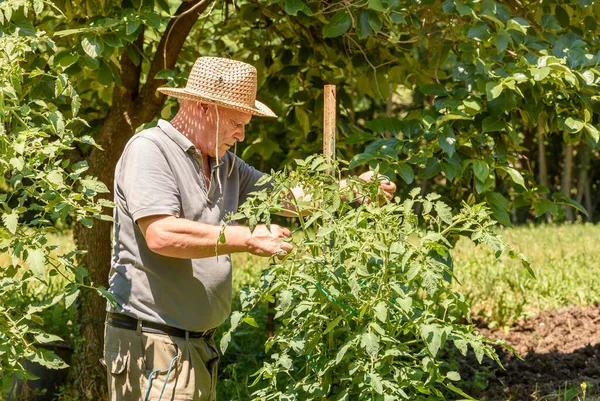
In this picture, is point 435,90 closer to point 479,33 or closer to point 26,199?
point 479,33

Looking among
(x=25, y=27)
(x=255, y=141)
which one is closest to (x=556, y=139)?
(x=255, y=141)

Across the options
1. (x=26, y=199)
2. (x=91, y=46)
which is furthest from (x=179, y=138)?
(x=91, y=46)

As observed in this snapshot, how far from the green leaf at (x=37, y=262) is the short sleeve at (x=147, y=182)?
0.31 metres

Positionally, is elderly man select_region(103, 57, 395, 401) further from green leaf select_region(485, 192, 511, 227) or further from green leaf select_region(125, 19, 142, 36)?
green leaf select_region(485, 192, 511, 227)

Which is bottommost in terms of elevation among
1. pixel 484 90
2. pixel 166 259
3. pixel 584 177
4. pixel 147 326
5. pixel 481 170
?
pixel 584 177

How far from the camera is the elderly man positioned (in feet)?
9.35

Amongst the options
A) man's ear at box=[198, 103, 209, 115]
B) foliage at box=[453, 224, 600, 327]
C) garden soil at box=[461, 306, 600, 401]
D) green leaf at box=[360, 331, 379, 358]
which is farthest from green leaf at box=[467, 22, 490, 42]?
foliage at box=[453, 224, 600, 327]

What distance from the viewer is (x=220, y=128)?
297 centimetres

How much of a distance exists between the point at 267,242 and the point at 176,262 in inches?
16.6

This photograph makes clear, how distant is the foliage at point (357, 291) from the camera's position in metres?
2.50

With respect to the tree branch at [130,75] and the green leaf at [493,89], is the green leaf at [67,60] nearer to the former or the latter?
the tree branch at [130,75]

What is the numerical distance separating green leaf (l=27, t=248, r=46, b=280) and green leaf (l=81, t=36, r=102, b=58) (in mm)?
1178

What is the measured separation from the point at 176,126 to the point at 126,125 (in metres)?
1.67

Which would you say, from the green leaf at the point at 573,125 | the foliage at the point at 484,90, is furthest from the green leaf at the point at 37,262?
the green leaf at the point at 573,125
